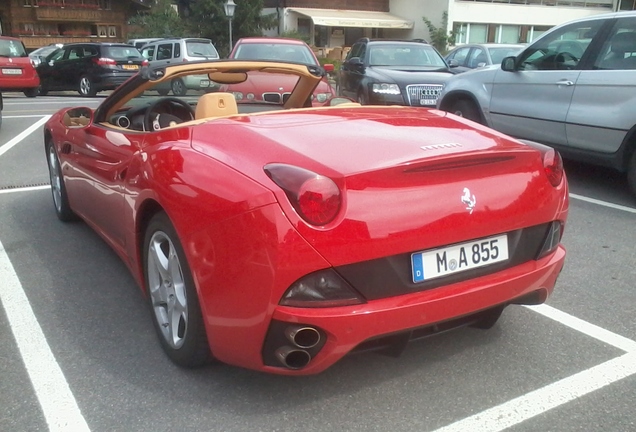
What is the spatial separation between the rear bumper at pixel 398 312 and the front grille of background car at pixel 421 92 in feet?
26.4

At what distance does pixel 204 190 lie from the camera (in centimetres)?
267

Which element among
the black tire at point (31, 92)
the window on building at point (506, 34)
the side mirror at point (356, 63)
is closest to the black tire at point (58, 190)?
the side mirror at point (356, 63)

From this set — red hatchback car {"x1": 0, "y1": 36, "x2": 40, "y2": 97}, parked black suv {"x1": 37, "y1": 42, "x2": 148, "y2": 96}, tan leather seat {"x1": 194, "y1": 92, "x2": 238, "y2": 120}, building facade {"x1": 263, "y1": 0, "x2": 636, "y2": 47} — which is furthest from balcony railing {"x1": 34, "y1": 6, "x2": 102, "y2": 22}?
tan leather seat {"x1": 194, "y1": 92, "x2": 238, "y2": 120}

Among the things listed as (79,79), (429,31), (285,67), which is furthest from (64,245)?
(429,31)

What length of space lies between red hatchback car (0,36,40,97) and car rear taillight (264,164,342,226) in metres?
18.3

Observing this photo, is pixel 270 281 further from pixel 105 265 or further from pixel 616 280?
pixel 616 280

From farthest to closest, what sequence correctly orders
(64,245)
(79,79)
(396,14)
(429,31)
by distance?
(396,14) → (429,31) → (79,79) → (64,245)

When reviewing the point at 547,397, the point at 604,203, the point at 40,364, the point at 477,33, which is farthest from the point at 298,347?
the point at 477,33

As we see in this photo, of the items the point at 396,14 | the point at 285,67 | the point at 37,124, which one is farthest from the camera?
the point at 396,14

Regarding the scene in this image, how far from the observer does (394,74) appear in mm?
10898

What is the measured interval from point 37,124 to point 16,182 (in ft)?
19.6

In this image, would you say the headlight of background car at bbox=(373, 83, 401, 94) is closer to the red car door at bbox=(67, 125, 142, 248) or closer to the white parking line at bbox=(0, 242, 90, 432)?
the red car door at bbox=(67, 125, 142, 248)

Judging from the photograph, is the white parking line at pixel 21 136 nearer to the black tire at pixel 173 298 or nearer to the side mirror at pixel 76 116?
the side mirror at pixel 76 116

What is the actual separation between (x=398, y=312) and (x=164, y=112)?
2.22 metres
